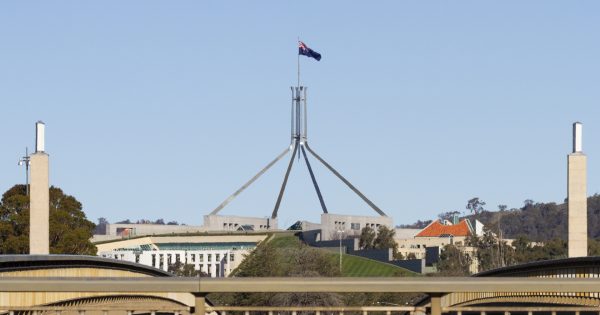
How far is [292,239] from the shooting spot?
167125 millimetres

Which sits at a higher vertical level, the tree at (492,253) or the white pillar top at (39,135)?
the white pillar top at (39,135)

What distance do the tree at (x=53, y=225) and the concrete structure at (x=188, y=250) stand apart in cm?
6128

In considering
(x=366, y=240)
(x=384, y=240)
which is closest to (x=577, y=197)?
(x=384, y=240)

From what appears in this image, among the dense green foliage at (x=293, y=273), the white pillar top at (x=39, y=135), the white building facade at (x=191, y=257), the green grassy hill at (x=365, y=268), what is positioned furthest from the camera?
the white building facade at (x=191, y=257)

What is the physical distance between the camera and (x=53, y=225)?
8625cm

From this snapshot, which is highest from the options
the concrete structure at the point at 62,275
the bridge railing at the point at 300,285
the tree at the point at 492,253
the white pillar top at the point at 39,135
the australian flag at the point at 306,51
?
the australian flag at the point at 306,51

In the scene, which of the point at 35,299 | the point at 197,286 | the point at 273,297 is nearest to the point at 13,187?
the point at 273,297

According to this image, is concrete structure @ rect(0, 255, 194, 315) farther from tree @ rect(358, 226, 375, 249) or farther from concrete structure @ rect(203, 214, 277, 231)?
concrete structure @ rect(203, 214, 277, 231)

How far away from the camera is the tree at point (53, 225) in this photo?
8462 cm

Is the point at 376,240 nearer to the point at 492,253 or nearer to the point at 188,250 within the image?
the point at 492,253

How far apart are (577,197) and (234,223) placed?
145596 millimetres

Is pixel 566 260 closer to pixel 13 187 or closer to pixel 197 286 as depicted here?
pixel 197 286

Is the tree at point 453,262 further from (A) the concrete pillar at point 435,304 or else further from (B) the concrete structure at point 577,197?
(A) the concrete pillar at point 435,304

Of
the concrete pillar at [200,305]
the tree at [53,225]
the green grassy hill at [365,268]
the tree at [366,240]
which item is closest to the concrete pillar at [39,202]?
the concrete pillar at [200,305]
